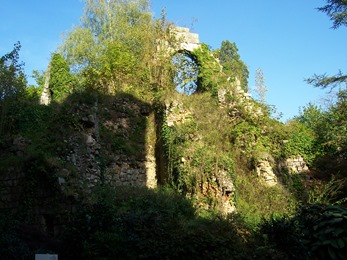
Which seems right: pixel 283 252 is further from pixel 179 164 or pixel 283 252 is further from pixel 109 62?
pixel 109 62

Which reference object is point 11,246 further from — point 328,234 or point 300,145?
point 300,145

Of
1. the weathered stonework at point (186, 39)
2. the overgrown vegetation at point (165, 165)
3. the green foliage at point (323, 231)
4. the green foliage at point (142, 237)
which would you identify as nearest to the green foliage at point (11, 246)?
the overgrown vegetation at point (165, 165)

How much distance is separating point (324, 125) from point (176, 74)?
7.15 m

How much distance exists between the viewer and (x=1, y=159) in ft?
42.3

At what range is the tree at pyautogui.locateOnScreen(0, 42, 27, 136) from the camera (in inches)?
580

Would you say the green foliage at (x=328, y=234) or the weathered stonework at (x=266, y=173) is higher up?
the weathered stonework at (x=266, y=173)

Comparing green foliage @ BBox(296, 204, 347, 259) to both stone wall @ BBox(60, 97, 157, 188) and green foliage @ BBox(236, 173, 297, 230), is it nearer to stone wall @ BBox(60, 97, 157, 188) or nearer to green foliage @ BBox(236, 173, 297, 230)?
green foliage @ BBox(236, 173, 297, 230)

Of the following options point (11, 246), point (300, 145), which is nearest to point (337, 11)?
point (300, 145)

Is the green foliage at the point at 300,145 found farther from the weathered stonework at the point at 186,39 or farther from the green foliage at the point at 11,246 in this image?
the green foliage at the point at 11,246

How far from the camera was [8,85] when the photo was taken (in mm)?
15234

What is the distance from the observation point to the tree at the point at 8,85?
48.4 ft

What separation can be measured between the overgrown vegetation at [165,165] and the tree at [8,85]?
0.17 ft

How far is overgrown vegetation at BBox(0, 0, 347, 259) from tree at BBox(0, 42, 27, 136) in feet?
0.17

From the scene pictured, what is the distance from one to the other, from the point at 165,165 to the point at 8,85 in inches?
268
